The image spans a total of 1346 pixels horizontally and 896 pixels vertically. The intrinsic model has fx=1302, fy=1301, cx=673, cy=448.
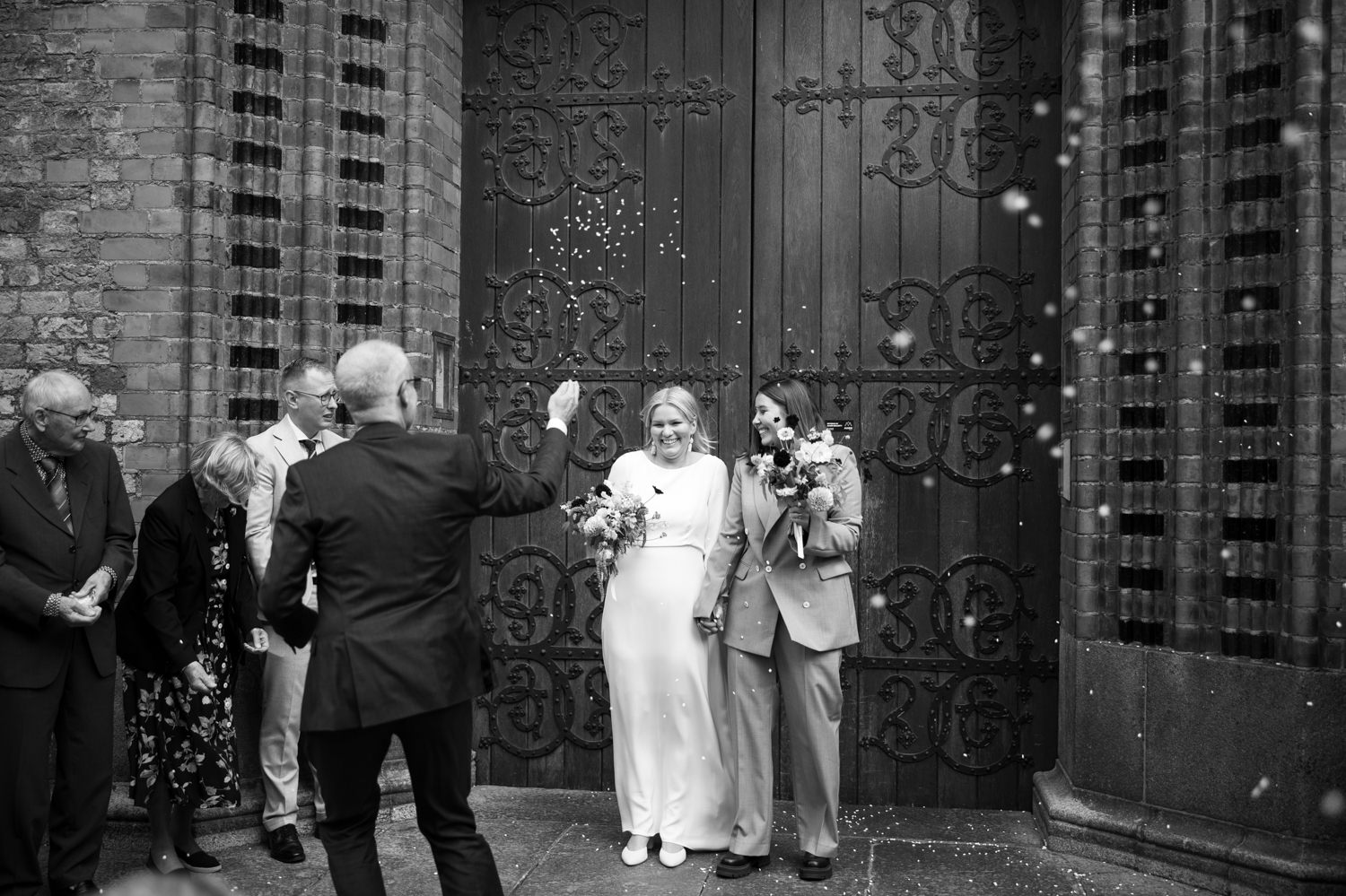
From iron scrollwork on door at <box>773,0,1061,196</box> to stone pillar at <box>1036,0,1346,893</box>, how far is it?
1.09 ft

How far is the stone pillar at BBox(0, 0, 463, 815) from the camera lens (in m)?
5.59

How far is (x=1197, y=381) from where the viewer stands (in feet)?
16.6

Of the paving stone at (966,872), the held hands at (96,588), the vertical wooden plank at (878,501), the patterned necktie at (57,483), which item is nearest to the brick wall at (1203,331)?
the vertical wooden plank at (878,501)

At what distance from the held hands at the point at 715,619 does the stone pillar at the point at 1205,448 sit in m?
1.48

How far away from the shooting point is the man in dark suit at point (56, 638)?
14.7 ft

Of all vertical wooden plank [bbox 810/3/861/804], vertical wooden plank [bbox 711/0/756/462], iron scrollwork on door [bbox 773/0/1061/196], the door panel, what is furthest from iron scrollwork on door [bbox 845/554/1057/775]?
iron scrollwork on door [bbox 773/0/1061/196]

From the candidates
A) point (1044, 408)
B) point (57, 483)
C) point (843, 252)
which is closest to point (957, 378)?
point (1044, 408)

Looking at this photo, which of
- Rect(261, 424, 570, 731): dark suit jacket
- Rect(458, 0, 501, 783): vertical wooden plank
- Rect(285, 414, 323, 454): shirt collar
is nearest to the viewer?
Rect(261, 424, 570, 731): dark suit jacket

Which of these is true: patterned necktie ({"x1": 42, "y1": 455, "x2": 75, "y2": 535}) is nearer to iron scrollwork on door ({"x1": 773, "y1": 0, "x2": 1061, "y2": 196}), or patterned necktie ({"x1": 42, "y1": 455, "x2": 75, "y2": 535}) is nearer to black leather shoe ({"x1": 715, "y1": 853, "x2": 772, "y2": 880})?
black leather shoe ({"x1": 715, "y1": 853, "x2": 772, "y2": 880})

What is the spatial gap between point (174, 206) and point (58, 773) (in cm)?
240

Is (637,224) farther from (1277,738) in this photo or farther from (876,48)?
(1277,738)

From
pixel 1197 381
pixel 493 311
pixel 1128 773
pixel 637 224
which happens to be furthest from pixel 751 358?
pixel 1128 773

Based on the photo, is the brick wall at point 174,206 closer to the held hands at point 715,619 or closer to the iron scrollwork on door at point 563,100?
the iron scrollwork on door at point 563,100

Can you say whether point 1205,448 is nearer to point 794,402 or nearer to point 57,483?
point 794,402
